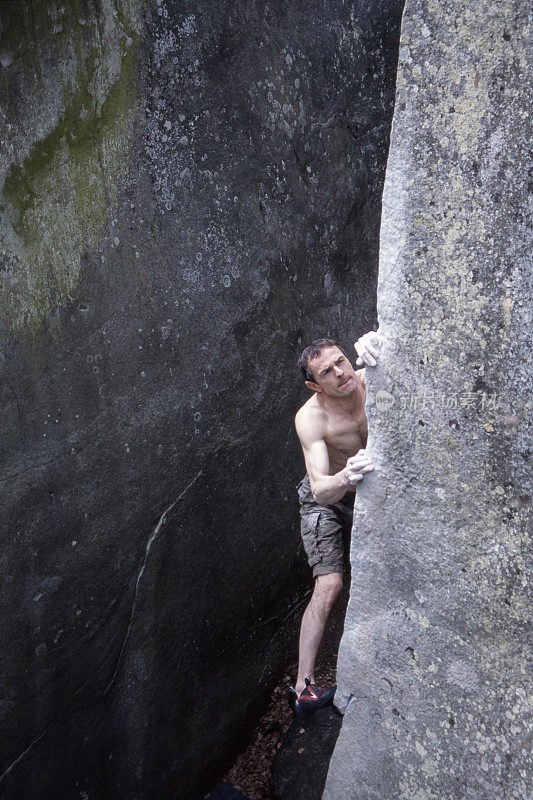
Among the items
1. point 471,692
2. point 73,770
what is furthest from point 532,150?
point 73,770

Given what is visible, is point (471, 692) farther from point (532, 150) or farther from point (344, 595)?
point (344, 595)

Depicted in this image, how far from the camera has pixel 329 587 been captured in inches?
126

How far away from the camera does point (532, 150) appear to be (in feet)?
5.85

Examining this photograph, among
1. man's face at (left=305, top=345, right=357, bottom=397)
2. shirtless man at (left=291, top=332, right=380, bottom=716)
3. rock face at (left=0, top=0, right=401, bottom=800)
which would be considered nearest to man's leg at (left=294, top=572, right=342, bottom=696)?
shirtless man at (left=291, top=332, right=380, bottom=716)

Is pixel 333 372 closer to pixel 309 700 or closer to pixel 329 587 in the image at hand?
pixel 329 587

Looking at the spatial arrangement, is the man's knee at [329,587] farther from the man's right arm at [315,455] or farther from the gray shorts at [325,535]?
the man's right arm at [315,455]

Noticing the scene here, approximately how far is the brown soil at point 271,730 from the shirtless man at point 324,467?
526 mm

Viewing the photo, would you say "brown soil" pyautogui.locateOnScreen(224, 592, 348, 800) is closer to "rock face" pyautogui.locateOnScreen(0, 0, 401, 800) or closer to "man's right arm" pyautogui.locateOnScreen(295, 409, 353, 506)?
"rock face" pyautogui.locateOnScreen(0, 0, 401, 800)

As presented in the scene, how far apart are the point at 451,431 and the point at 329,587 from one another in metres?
1.39

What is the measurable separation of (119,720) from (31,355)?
1.53m

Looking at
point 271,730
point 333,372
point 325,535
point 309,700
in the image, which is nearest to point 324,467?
point 333,372

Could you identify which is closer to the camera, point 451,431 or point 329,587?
point 451,431

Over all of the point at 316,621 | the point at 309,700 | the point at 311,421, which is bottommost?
the point at 309,700

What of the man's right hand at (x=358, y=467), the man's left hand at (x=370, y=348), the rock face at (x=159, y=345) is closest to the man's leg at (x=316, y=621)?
the rock face at (x=159, y=345)
